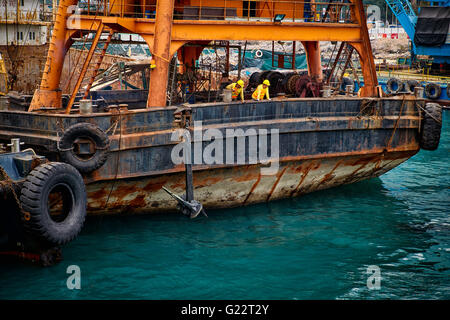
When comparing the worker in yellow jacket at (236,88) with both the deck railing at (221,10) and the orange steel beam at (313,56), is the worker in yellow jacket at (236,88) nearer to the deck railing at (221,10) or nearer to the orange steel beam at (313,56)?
the deck railing at (221,10)

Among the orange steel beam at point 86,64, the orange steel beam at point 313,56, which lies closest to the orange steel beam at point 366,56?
the orange steel beam at point 313,56

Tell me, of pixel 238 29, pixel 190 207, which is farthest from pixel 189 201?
pixel 238 29

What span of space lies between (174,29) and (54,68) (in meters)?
2.85

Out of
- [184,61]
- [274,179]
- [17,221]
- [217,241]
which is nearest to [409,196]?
[274,179]

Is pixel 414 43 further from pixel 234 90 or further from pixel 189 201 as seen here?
pixel 189 201

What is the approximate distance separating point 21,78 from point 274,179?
1812 centimetres

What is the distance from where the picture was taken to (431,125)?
13.2 m

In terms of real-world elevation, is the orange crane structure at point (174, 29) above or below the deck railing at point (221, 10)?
below

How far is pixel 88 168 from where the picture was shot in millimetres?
9469

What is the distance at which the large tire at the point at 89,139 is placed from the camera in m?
9.27

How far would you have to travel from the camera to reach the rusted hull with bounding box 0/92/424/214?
9.91 meters

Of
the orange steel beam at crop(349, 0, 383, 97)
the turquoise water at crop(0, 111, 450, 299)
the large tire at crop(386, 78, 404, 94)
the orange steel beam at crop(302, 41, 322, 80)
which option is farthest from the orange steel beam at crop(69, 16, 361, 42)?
the large tire at crop(386, 78, 404, 94)

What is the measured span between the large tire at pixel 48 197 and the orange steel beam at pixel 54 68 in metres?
3.53
